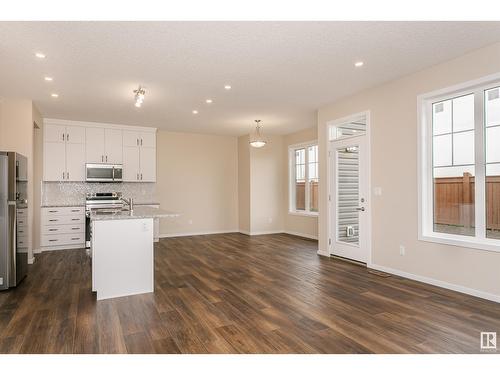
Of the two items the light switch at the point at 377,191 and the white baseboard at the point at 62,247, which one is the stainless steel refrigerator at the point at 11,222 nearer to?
the white baseboard at the point at 62,247

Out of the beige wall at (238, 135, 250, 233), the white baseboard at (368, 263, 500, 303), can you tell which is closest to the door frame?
the white baseboard at (368, 263, 500, 303)

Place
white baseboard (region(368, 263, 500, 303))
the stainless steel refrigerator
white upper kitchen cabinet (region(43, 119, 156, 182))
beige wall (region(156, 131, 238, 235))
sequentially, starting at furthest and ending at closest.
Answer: beige wall (region(156, 131, 238, 235))
white upper kitchen cabinet (region(43, 119, 156, 182))
the stainless steel refrigerator
white baseboard (region(368, 263, 500, 303))

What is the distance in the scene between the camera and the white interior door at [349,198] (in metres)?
4.86

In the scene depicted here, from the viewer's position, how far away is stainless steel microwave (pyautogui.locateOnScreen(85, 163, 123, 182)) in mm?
6609

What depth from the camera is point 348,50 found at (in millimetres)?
3391

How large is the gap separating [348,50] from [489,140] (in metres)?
1.86

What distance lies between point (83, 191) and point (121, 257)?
414 centimetres

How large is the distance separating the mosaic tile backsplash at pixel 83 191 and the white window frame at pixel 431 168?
233 inches

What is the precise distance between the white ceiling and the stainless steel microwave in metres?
1.45

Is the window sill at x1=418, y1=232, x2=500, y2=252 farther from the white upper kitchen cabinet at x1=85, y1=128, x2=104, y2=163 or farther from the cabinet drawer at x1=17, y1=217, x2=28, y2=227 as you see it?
the white upper kitchen cabinet at x1=85, y1=128, x2=104, y2=163

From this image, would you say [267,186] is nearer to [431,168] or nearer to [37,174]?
[431,168]

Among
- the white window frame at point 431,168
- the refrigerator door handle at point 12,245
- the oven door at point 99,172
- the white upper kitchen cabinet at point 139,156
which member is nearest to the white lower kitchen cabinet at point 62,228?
the oven door at point 99,172

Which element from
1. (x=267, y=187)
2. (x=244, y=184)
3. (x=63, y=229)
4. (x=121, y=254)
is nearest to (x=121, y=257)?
(x=121, y=254)

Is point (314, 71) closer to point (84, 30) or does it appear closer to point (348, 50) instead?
point (348, 50)
